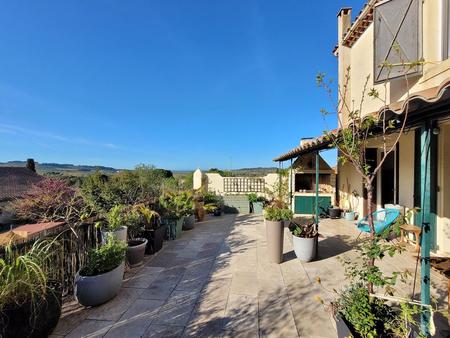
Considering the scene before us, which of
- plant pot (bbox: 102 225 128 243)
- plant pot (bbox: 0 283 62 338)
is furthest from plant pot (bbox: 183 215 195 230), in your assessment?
plant pot (bbox: 0 283 62 338)

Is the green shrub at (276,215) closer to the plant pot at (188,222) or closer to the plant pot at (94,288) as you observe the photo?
the plant pot at (94,288)

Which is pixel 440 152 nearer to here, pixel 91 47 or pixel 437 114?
pixel 437 114

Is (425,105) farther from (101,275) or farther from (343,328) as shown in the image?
(101,275)

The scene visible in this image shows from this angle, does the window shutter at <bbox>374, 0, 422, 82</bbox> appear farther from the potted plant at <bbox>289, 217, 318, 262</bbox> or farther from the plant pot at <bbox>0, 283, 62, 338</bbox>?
the plant pot at <bbox>0, 283, 62, 338</bbox>

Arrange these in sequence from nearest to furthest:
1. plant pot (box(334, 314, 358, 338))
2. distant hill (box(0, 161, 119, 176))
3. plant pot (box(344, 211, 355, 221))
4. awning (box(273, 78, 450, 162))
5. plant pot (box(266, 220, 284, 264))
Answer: awning (box(273, 78, 450, 162)) → plant pot (box(334, 314, 358, 338)) → plant pot (box(266, 220, 284, 264)) → plant pot (box(344, 211, 355, 221)) → distant hill (box(0, 161, 119, 176))

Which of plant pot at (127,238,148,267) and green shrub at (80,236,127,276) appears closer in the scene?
green shrub at (80,236,127,276)

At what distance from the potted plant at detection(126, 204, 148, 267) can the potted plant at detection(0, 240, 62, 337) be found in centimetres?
182

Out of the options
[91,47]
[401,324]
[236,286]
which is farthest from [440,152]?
[91,47]

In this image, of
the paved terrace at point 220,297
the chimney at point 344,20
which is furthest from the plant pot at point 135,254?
the chimney at point 344,20

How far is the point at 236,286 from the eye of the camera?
3600 millimetres

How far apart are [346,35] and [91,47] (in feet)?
29.2

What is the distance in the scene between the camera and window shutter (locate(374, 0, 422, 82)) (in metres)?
4.19

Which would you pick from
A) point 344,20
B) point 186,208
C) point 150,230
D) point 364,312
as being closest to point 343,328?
point 364,312

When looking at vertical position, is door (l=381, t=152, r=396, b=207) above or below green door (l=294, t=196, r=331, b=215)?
above
